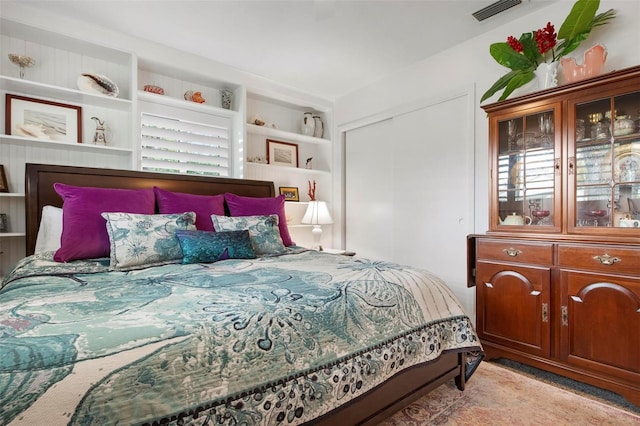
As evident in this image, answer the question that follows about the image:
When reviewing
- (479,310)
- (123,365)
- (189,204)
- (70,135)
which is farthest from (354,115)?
(123,365)

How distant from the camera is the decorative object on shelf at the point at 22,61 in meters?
2.48

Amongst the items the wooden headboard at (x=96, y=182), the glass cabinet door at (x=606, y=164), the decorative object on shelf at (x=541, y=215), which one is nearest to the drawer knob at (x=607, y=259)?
the glass cabinet door at (x=606, y=164)

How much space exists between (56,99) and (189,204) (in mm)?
1465

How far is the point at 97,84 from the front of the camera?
275 centimetres

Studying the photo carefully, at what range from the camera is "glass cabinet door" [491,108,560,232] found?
7.20 ft

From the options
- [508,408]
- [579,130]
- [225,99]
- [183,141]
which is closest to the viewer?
[508,408]

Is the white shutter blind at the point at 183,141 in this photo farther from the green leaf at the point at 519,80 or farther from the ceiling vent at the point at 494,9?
the green leaf at the point at 519,80

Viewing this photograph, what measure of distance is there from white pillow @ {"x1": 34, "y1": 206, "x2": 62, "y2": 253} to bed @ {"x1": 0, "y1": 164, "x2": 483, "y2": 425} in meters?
0.29

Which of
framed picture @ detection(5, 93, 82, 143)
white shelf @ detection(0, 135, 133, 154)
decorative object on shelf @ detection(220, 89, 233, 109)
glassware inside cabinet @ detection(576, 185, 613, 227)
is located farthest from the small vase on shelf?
framed picture @ detection(5, 93, 82, 143)

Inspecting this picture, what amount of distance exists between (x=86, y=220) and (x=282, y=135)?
239 centimetres

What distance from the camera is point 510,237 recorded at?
90.0 inches

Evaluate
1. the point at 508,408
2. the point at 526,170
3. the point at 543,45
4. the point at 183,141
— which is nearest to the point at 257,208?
the point at 183,141

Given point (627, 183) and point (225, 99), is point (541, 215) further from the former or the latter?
point (225, 99)

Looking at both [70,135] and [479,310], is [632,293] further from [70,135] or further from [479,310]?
[70,135]
